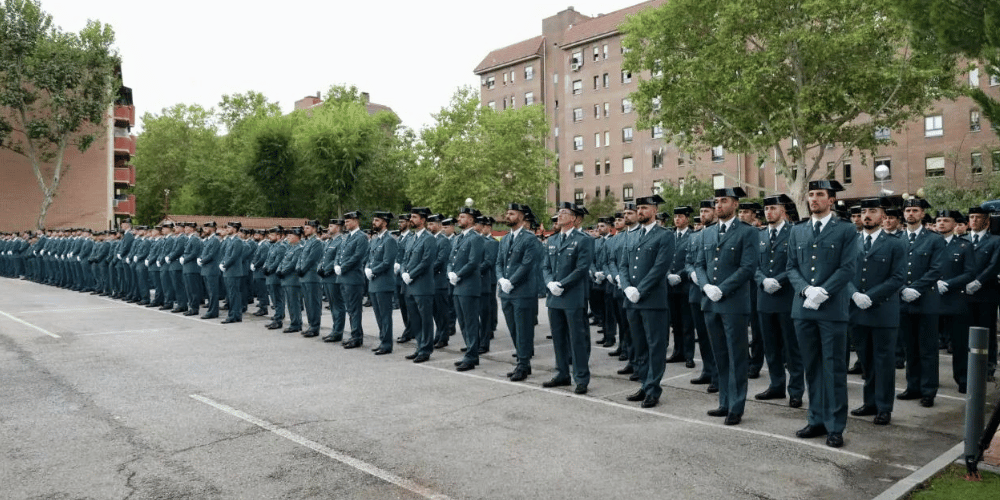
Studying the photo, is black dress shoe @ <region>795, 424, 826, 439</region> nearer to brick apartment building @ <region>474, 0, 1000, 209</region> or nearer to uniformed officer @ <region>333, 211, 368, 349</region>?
uniformed officer @ <region>333, 211, 368, 349</region>

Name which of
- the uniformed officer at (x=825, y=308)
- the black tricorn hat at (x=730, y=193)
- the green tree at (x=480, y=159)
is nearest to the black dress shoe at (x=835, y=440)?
the uniformed officer at (x=825, y=308)

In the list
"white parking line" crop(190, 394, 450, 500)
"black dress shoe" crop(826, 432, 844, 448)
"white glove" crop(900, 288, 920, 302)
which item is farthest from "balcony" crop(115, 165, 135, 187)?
"black dress shoe" crop(826, 432, 844, 448)

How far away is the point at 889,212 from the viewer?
831 cm

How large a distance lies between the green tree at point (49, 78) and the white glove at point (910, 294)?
4455 cm

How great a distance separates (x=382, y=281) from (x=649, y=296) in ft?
17.2

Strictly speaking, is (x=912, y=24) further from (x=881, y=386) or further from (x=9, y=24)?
(x=9, y=24)

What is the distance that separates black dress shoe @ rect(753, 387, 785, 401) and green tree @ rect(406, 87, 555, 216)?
4730cm

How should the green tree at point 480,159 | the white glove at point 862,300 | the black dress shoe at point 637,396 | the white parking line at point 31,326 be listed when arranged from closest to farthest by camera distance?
the white glove at point 862,300 < the black dress shoe at point 637,396 < the white parking line at point 31,326 < the green tree at point 480,159

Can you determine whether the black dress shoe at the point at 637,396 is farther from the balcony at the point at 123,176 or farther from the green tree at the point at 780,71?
the balcony at the point at 123,176

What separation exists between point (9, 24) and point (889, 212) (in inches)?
1869

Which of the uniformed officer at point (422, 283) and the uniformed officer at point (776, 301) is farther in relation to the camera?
the uniformed officer at point (422, 283)

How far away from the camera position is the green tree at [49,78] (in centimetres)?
4150

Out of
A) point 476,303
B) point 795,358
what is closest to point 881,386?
point 795,358

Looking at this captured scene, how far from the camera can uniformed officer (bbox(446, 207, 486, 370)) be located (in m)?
10.5
